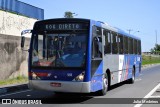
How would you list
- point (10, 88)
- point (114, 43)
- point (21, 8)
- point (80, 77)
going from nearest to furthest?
point (80, 77) → point (114, 43) → point (10, 88) → point (21, 8)

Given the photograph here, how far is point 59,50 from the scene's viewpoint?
40.7 feet

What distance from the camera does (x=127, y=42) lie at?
66.5ft

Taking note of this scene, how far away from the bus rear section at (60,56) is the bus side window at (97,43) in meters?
0.49

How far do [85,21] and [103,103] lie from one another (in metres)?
2.88

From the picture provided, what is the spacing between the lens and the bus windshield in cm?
1223

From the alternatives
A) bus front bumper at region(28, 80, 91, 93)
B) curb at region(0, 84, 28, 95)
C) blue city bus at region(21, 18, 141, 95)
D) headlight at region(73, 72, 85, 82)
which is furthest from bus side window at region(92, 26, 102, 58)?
curb at region(0, 84, 28, 95)

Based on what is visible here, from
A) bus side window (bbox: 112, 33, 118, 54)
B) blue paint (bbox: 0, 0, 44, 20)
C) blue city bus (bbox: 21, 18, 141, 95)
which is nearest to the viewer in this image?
blue city bus (bbox: 21, 18, 141, 95)

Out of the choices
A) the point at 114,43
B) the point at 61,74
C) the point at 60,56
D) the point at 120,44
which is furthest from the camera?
the point at 120,44

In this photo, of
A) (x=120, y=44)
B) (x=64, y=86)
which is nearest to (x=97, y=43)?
(x=64, y=86)

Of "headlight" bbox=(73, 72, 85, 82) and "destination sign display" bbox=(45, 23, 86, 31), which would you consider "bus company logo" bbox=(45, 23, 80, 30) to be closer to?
"destination sign display" bbox=(45, 23, 86, 31)

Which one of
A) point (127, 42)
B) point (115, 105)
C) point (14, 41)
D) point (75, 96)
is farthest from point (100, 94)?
point (14, 41)

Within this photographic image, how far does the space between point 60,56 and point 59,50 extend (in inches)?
8.4

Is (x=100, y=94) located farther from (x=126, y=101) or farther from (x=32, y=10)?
(x=32, y=10)

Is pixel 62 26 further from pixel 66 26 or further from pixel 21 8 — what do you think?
pixel 21 8
